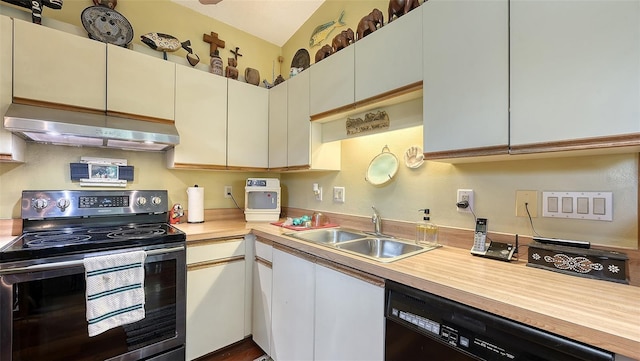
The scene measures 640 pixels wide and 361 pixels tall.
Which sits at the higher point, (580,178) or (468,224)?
(580,178)

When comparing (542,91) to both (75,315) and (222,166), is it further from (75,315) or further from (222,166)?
(75,315)

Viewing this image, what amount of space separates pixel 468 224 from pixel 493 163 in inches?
13.1

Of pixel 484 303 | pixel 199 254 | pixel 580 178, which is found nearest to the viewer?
pixel 484 303

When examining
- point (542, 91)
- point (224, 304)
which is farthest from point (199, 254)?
point (542, 91)

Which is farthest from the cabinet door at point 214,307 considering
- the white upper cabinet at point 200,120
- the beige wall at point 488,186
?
the beige wall at point 488,186

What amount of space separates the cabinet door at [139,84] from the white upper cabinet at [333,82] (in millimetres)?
1029

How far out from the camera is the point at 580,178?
1077 millimetres

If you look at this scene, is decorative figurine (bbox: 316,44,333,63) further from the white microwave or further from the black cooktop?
the black cooktop

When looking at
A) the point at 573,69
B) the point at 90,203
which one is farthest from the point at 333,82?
the point at 90,203

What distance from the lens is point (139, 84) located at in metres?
1.81

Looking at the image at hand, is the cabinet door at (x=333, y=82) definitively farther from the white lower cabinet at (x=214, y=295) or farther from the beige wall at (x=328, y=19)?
the white lower cabinet at (x=214, y=295)

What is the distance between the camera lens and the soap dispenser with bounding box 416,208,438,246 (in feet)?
4.89

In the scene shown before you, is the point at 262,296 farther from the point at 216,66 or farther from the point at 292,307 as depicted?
the point at 216,66

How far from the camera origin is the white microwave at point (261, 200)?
228 centimetres
